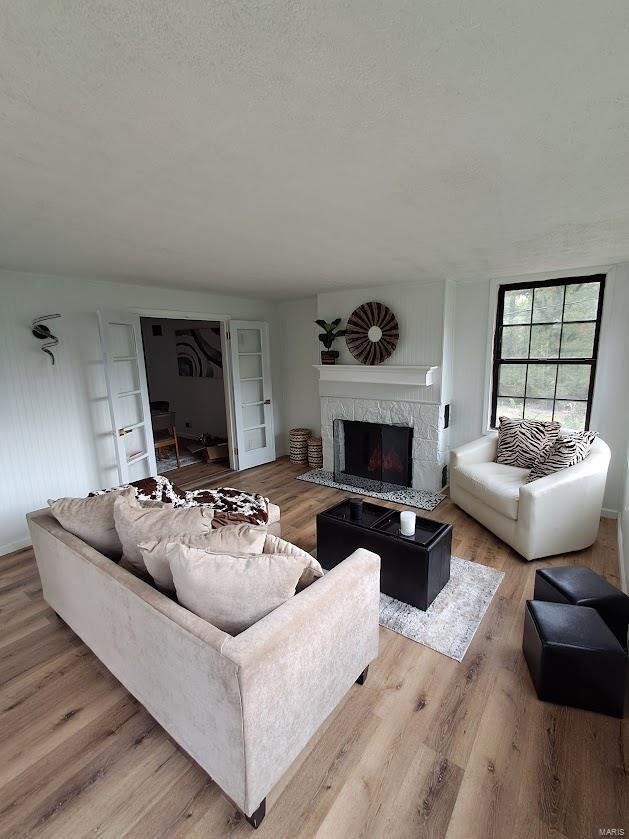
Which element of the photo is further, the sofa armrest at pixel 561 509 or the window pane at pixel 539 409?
the window pane at pixel 539 409

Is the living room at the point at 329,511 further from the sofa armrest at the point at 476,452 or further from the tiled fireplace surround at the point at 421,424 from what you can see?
the tiled fireplace surround at the point at 421,424

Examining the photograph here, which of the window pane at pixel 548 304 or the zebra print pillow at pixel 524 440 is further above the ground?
the window pane at pixel 548 304

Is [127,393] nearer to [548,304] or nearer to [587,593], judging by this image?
[587,593]

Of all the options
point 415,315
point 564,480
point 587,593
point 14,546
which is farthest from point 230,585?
point 415,315

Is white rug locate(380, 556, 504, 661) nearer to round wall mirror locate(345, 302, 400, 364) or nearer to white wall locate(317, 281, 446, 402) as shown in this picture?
white wall locate(317, 281, 446, 402)

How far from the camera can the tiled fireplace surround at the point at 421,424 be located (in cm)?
410

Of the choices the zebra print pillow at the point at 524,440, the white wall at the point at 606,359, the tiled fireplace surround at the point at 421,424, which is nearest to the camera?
the white wall at the point at 606,359

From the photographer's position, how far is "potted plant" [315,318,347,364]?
449 cm

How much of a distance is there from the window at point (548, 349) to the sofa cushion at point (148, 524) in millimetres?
3395

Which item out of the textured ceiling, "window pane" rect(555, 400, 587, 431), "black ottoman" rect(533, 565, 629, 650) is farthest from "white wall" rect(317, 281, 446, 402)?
"black ottoman" rect(533, 565, 629, 650)

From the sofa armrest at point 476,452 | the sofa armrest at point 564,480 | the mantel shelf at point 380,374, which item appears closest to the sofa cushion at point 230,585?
the sofa armrest at point 564,480

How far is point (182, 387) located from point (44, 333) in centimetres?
344

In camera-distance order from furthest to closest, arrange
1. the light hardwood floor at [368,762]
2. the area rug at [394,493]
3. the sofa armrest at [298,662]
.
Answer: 1. the area rug at [394,493]
2. the light hardwood floor at [368,762]
3. the sofa armrest at [298,662]

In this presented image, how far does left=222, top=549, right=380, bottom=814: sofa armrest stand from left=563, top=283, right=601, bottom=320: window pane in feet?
10.6
